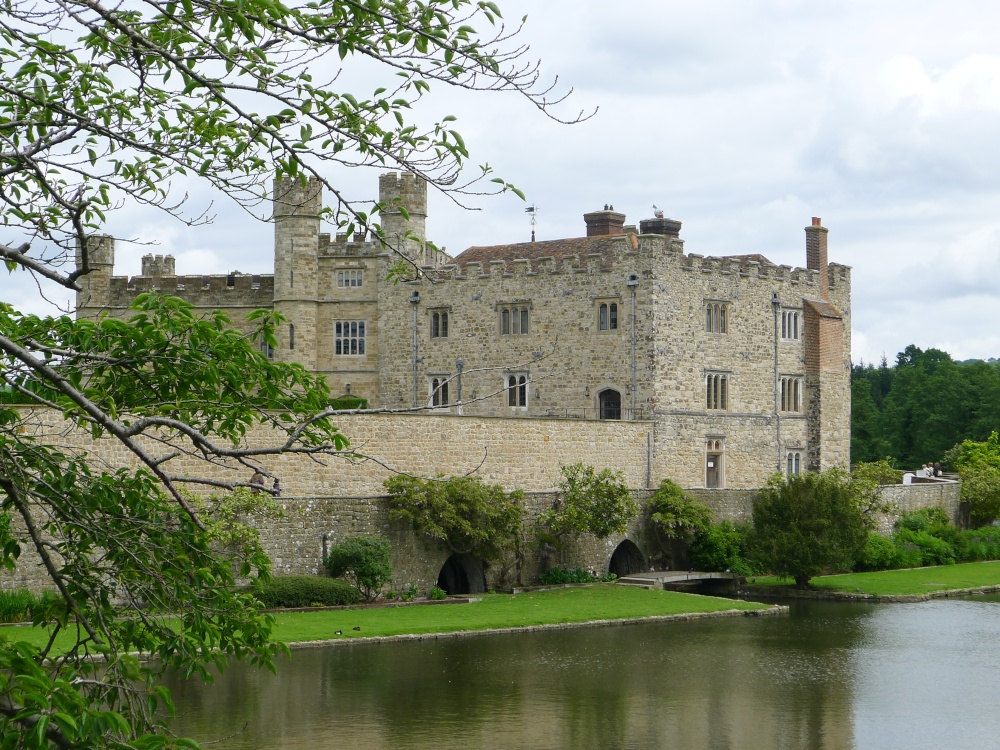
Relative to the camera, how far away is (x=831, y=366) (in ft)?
139

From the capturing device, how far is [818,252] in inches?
1726

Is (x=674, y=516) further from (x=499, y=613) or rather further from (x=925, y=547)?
(x=925, y=547)

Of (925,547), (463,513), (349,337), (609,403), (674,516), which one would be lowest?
(925,547)

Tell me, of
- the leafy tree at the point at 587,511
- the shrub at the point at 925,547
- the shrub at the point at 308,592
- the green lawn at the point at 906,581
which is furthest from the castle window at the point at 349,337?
the shrub at the point at 925,547

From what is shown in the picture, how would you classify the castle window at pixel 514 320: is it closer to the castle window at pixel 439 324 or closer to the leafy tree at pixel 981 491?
the castle window at pixel 439 324

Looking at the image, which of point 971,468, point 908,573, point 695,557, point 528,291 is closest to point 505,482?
point 695,557

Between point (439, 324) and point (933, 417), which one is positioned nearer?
point (439, 324)

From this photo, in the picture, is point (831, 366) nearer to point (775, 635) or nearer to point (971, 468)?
point (971, 468)

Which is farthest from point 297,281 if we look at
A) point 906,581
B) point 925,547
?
point 925,547

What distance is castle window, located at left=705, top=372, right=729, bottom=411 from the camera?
129 feet

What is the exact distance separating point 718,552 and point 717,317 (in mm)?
8214

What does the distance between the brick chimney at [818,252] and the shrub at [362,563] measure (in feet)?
68.1

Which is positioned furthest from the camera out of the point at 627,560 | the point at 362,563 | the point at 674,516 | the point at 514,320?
the point at 514,320

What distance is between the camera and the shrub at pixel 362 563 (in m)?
27.6
